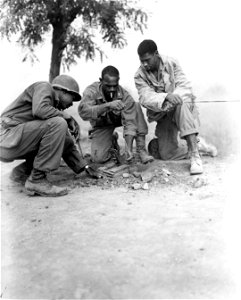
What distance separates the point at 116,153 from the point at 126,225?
200cm

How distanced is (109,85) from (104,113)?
33cm

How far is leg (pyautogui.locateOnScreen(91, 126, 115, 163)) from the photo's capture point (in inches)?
183

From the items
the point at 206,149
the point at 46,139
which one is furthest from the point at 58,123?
the point at 206,149

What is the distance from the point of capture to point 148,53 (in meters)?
4.27

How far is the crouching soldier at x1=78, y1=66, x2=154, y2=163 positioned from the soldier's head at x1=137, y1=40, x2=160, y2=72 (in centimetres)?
34

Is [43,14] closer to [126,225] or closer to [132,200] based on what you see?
[132,200]

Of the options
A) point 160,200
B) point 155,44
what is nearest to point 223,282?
point 160,200

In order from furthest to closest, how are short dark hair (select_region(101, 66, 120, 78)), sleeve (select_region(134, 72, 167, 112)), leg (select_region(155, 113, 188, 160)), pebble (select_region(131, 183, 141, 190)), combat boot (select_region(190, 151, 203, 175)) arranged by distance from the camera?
leg (select_region(155, 113, 188, 160))
short dark hair (select_region(101, 66, 120, 78))
sleeve (select_region(134, 72, 167, 112))
combat boot (select_region(190, 151, 203, 175))
pebble (select_region(131, 183, 141, 190))

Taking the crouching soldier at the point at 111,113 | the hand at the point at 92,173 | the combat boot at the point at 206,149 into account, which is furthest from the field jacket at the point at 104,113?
the combat boot at the point at 206,149

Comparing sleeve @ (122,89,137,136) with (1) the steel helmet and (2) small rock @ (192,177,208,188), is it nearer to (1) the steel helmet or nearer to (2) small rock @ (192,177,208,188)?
(1) the steel helmet

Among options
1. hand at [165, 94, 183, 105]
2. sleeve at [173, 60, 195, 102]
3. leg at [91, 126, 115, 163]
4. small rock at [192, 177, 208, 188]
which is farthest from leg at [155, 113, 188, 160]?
small rock at [192, 177, 208, 188]

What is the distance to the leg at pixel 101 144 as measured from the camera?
4648mm

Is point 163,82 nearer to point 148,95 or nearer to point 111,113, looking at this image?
point 148,95

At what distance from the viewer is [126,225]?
2717 millimetres
